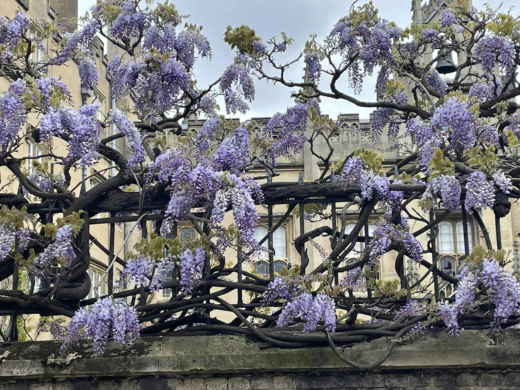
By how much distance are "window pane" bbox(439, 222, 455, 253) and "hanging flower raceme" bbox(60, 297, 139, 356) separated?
23551 mm

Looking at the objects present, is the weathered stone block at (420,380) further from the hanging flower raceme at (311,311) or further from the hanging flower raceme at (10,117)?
the hanging flower raceme at (10,117)

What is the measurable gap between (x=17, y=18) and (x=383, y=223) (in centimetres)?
414

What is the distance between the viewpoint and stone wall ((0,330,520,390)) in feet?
16.9

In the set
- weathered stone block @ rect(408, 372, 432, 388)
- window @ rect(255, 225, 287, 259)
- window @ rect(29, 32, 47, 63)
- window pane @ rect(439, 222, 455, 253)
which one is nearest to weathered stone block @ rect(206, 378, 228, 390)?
weathered stone block @ rect(408, 372, 432, 388)

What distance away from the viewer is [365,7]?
7.75 metres

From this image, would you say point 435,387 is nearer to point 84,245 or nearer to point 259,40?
point 84,245

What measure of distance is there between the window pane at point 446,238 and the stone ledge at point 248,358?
22.9 m

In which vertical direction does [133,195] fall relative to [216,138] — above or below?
below

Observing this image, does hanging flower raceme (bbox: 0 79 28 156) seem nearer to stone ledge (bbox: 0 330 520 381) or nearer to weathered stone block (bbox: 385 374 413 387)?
stone ledge (bbox: 0 330 520 381)

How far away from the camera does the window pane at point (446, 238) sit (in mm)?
27531

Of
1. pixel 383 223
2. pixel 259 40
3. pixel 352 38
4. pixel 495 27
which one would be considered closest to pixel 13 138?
pixel 259 40

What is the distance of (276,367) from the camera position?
→ 515cm

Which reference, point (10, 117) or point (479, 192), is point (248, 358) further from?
point (10, 117)

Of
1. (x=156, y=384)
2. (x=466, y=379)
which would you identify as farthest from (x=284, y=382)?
(x=466, y=379)
